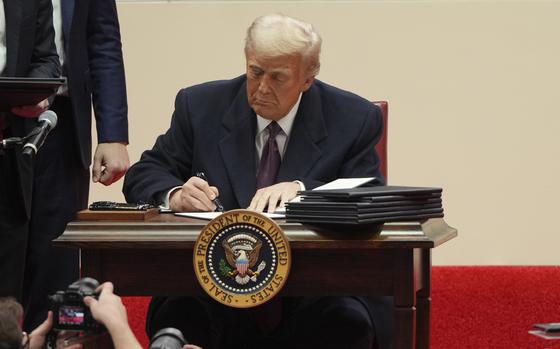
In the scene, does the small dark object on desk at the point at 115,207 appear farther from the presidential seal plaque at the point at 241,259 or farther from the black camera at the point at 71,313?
the black camera at the point at 71,313

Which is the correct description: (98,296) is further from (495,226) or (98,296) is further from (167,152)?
(495,226)

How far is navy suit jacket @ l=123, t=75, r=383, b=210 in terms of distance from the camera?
3.01 metres

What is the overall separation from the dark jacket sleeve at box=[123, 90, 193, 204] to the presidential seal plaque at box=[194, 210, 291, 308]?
0.69 meters

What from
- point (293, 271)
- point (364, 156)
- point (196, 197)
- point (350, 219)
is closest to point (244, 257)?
point (293, 271)

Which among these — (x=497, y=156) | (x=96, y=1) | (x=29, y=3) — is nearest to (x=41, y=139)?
(x=29, y=3)

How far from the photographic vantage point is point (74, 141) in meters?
3.19

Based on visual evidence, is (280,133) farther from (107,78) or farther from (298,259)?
(298,259)

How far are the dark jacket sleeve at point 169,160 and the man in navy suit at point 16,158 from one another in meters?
0.27

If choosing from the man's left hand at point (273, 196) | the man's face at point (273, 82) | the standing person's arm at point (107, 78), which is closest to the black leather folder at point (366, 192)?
the man's left hand at point (273, 196)

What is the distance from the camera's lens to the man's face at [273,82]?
2986 mm

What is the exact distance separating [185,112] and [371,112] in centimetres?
51

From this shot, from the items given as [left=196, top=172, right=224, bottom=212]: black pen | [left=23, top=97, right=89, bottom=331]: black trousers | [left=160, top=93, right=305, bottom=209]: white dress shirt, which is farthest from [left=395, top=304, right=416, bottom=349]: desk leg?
[left=23, top=97, right=89, bottom=331]: black trousers

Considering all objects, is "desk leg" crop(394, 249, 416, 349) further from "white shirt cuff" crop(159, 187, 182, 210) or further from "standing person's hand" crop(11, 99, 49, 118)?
"standing person's hand" crop(11, 99, 49, 118)

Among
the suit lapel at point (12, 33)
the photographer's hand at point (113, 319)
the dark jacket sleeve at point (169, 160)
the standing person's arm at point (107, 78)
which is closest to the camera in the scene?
the photographer's hand at point (113, 319)
